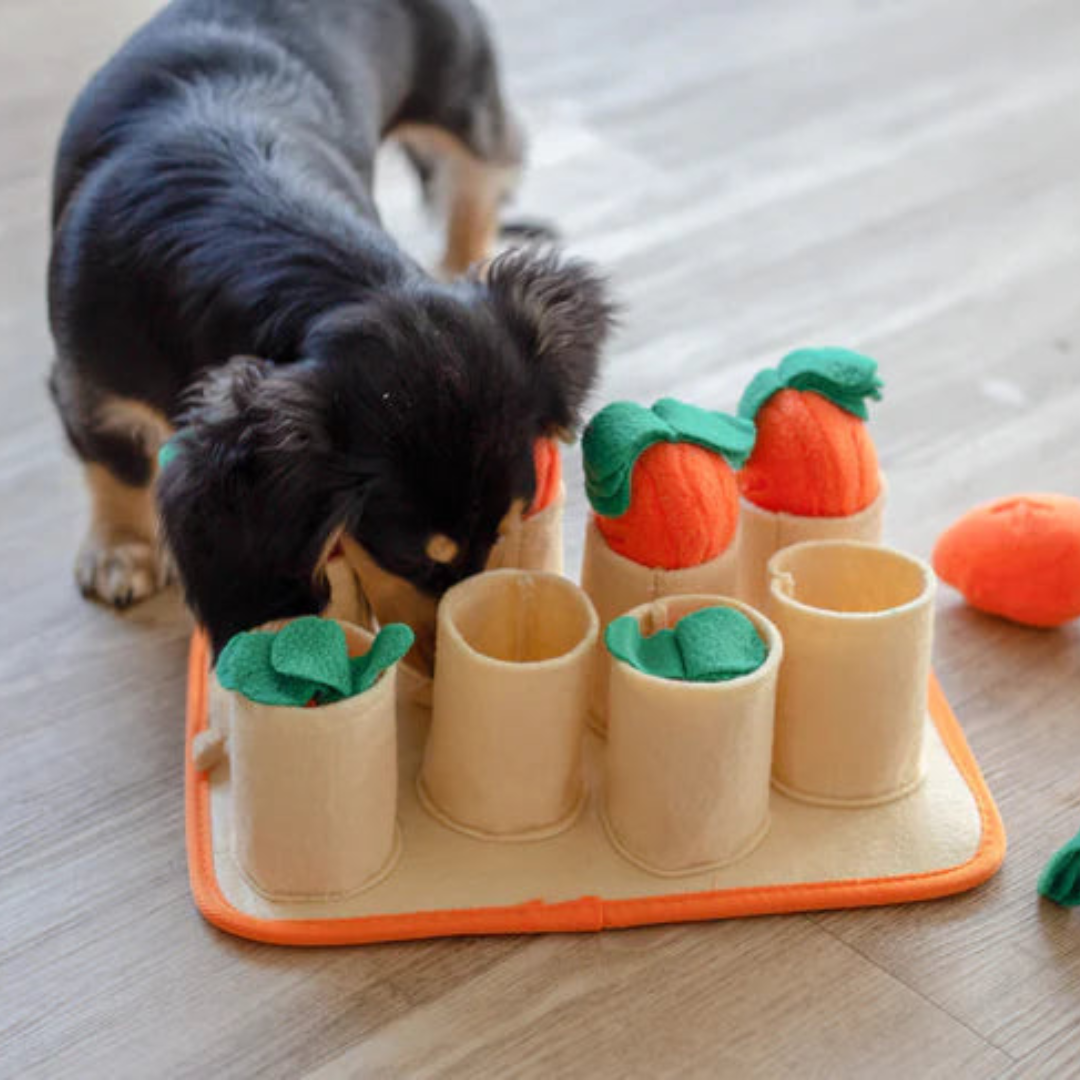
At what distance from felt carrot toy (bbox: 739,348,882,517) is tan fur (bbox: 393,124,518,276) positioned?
3.73 feet

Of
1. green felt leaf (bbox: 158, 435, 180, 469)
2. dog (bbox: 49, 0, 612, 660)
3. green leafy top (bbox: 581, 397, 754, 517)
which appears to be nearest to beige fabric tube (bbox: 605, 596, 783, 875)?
green leafy top (bbox: 581, 397, 754, 517)

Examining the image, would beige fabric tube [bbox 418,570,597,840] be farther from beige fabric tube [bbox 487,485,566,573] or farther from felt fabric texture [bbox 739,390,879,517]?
felt fabric texture [bbox 739,390,879,517]

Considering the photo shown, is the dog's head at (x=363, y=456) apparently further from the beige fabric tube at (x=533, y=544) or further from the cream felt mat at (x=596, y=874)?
the cream felt mat at (x=596, y=874)

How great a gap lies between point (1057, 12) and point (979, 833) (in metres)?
3.07

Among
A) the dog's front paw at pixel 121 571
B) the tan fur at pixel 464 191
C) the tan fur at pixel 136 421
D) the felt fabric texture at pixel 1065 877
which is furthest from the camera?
the tan fur at pixel 464 191

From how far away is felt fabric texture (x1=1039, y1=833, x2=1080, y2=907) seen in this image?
1.52 m

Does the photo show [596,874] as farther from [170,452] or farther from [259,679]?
[170,452]

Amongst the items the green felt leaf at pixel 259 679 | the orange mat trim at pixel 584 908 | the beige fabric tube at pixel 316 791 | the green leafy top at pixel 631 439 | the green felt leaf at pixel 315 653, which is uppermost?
the green leafy top at pixel 631 439

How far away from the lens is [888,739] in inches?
63.0

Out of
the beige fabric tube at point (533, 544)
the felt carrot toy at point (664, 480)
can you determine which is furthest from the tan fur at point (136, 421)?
the felt carrot toy at point (664, 480)

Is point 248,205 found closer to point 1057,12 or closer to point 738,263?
point 738,263

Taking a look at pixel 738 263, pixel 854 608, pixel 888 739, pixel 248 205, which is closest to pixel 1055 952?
pixel 888 739

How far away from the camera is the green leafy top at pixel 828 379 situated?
169cm

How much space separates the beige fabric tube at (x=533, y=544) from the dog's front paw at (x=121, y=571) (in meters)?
0.50
